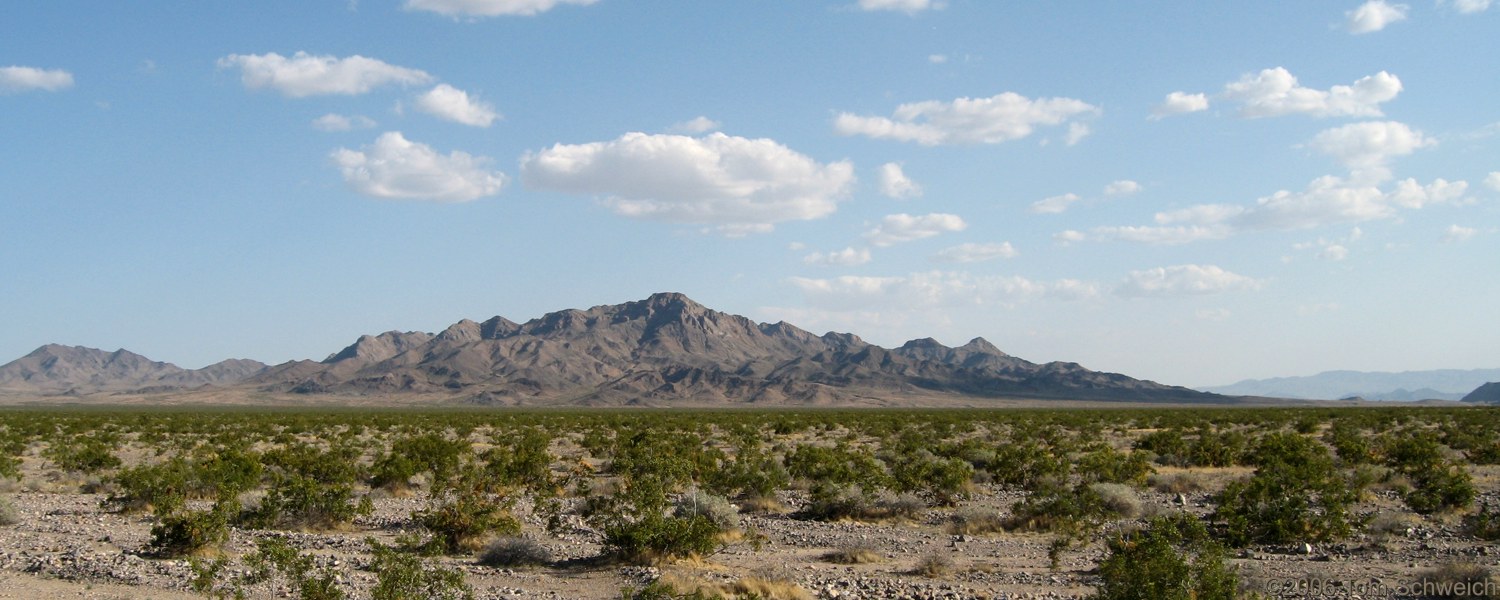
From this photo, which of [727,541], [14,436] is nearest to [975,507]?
[727,541]

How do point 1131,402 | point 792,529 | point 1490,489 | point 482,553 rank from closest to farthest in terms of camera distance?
point 482,553 < point 792,529 < point 1490,489 < point 1131,402

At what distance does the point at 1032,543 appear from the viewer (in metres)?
17.5

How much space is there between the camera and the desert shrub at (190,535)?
1523 cm

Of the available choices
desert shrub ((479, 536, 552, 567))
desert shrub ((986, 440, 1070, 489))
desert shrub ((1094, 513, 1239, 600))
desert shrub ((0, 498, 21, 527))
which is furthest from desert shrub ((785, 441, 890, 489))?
desert shrub ((0, 498, 21, 527))

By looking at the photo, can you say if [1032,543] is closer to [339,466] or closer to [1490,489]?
[1490,489]

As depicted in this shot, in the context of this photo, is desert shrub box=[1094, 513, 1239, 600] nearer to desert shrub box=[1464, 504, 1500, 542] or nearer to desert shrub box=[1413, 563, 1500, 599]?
desert shrub box=[1413, 563, 1500, 599]

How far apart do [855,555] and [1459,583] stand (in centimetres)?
799

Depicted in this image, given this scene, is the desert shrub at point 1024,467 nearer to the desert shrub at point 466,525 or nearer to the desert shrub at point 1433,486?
the desert shrub at point 1433,486

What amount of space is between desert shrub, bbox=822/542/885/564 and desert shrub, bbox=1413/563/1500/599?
7.36m

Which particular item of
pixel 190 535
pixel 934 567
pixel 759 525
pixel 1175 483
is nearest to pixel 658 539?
pixel 934 567

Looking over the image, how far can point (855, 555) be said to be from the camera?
15.5m

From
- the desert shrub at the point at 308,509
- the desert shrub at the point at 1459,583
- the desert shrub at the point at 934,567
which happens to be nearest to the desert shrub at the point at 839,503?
the desert shrub at the point at 934,567

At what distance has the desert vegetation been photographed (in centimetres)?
1307

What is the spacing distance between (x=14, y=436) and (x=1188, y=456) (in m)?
51.1
